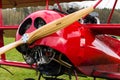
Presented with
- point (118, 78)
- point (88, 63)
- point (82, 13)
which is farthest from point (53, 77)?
point (82, 13)

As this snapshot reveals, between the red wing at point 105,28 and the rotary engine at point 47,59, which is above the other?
the red wing at point 105,28

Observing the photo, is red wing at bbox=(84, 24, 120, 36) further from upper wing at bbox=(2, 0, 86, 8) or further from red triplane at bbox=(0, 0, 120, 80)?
upper wing at bbox=(2, 0, 86, 8)

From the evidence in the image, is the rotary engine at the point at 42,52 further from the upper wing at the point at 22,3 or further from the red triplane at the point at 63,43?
the upper wing at the point at 22,3

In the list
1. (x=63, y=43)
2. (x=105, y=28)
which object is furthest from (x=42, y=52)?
(x=105, y=28)

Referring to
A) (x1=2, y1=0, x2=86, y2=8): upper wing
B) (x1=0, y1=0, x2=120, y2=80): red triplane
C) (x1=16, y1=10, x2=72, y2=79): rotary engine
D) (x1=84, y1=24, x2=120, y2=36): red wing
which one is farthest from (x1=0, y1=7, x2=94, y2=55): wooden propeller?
(x1=2, y1=0, x2=86, y2=8): upper wing

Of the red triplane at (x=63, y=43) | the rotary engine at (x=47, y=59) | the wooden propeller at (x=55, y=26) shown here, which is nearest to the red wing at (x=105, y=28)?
the red triplane at (x=63, y=43)

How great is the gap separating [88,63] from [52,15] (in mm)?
1015

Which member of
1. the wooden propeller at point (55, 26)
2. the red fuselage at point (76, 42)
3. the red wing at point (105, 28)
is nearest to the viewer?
the wooden propeller at point (55, 26)

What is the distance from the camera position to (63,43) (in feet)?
16.1

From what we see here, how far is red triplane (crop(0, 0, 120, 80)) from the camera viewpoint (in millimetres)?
4910

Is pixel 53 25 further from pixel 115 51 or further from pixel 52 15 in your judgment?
pixel 115 51

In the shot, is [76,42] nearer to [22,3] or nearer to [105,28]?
[105,28]

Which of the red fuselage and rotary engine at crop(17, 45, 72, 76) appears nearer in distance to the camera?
the red fuselage

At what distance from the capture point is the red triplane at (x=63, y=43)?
4910 millimetres
